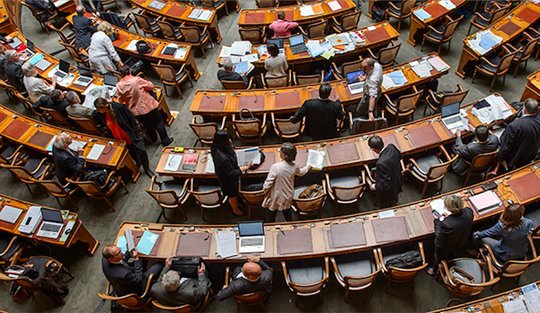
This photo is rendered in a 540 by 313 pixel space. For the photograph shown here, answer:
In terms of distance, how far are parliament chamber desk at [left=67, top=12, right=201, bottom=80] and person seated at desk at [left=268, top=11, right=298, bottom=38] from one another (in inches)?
81.1

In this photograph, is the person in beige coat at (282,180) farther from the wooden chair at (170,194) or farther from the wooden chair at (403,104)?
the wooden chair at (403,104)

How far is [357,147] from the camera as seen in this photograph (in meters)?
7.02

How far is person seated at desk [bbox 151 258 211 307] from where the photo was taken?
5238mm

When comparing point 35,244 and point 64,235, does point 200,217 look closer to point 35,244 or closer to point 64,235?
point 64,235

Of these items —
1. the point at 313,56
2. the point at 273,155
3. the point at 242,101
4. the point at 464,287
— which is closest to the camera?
the point at 464,287

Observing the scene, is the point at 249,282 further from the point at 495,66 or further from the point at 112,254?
the point at 495,66

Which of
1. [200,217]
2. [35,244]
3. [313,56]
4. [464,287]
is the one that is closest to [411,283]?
[464,287]

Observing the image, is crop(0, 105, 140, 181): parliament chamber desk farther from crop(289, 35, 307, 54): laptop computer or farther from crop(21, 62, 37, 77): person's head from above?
crop(289, 35, 307, 54): laptop computer

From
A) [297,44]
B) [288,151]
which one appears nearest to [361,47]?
[297,44]

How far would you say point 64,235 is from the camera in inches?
262

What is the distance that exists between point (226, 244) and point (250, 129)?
251 centimetres

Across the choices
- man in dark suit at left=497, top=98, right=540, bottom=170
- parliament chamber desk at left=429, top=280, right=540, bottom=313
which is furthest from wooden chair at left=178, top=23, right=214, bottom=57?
parliament chamber desk at left=429, top=280, right=540, bottom=313

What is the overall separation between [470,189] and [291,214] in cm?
290

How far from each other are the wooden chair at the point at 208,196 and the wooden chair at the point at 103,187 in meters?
1.56
